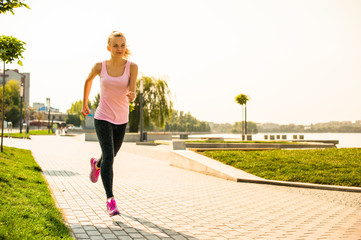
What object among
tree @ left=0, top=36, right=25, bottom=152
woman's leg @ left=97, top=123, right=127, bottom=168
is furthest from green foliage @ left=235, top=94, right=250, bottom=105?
woman's leg @ left=97, top=123, right=127, bottom=168

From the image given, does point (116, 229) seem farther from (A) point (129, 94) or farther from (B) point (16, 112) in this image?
(B) point (16, 112)

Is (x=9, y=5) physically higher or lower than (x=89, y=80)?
higher

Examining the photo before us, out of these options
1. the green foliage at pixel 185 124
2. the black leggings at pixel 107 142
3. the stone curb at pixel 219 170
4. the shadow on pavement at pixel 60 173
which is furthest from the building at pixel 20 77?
the black leggings at pixel 107 142

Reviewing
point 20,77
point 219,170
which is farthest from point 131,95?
point 20,77

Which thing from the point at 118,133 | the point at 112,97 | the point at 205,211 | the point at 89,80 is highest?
the point at 89,80

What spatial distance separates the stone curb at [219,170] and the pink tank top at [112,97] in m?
5.64

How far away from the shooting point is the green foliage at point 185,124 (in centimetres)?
9719

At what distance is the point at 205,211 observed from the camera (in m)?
5.30

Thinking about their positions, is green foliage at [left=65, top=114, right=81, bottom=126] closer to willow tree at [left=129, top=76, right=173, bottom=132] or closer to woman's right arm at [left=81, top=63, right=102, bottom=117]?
willow tree at [left=129, top=76, right=173, bottom=132]

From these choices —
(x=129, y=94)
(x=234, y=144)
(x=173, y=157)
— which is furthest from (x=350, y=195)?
(x=234, y=144)

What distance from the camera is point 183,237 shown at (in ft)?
12.4

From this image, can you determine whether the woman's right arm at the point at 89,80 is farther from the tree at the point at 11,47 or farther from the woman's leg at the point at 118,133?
the tree at the point at 11,47

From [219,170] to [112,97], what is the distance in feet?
21.2

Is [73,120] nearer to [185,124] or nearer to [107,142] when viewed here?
[185,124]
